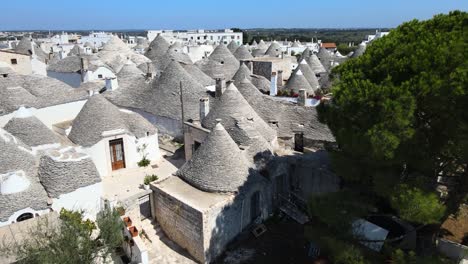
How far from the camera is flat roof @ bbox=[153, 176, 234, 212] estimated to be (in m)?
13.7

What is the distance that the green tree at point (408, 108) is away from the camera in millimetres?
9141

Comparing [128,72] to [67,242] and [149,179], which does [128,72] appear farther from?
[67,242]

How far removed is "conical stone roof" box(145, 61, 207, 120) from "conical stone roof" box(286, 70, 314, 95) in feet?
25.5

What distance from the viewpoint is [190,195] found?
47.3ft

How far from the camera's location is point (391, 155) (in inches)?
364

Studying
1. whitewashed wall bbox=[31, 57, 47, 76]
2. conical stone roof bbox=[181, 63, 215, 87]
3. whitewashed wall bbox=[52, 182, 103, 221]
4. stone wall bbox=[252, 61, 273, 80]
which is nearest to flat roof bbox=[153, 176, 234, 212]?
whitewashed wall bbox=[52, 182, 103, 221]

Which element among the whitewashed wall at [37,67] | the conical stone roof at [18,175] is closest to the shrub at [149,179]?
the conical stone roof at [18,175]

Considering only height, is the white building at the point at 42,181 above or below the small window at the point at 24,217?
above

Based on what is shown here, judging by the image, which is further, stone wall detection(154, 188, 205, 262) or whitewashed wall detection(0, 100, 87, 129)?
whitewashed wall detection(0, 100, 87, 129)

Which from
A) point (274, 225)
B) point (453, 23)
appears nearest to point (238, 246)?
point (274, 225)

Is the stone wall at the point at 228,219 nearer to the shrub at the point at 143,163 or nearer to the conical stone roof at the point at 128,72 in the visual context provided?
the shrub at the point at 143,163

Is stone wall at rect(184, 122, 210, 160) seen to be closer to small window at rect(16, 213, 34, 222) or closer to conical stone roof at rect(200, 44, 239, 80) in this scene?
small window at rect(16, 213, 34, 222)

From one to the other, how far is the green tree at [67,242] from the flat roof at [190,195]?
2.68 meters

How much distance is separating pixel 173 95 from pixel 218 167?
1113 cm
